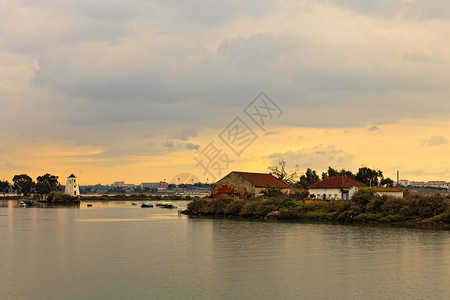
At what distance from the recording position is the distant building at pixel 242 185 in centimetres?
9725

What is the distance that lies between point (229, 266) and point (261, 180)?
72005mm

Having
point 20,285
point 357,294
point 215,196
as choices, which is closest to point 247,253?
point 357,294

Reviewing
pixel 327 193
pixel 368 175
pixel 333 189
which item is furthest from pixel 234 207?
pixel 368 175

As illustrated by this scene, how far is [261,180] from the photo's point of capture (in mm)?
102812

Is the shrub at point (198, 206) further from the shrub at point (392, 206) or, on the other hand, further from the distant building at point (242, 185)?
the shrub at point (392, 206)

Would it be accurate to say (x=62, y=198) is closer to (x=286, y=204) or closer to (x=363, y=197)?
(x=286, y=204)

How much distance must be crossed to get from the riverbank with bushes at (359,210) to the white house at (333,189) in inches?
425

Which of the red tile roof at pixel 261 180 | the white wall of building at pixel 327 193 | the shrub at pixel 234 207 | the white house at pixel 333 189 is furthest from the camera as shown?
the red tile roof at pixel 261 180

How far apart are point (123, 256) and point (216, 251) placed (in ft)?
24.5

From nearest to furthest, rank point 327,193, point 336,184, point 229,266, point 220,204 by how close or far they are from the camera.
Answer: point 229,266, point 336,184, point 327,193, point 220,204

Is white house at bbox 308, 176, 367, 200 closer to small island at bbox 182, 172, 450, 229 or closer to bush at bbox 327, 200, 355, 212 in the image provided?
small island at bbox 182, 172, 450, 229

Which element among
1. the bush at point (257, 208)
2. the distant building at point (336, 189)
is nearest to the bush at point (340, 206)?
the bush at point (257, 208)

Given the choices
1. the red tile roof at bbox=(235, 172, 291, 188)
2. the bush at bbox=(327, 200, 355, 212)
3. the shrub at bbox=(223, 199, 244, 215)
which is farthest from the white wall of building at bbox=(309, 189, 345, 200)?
the shrub at bbox=(223, 199, 244, 215)

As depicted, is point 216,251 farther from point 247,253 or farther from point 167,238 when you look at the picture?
point 167,238
